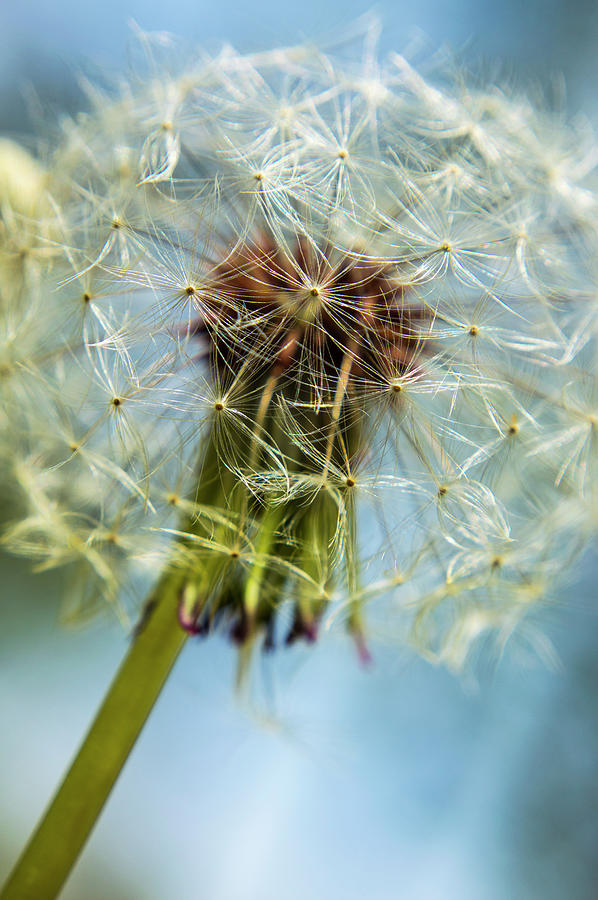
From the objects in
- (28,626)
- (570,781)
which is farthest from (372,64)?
(570,781)

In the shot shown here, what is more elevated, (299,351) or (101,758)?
(299,351)

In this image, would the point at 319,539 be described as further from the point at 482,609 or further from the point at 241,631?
the point at 482,609

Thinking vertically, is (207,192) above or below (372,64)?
below

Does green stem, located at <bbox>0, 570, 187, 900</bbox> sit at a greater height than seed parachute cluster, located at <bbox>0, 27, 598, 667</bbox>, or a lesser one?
lesser

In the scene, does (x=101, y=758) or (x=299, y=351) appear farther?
(x=299, y=351)
